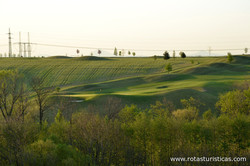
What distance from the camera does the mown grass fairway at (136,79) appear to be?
84812mm

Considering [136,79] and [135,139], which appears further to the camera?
[136,79]

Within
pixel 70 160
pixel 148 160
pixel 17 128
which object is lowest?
pixel 148 160

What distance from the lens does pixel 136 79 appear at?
130 meters

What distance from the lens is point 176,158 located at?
39.1 m

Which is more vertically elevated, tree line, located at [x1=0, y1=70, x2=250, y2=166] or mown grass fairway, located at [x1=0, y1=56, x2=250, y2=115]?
mown grass fairway, located at [x1=0, y1=56, x2=250, y2=115]

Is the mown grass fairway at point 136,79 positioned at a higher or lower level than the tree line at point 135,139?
higher

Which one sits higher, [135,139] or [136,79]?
[136,79]

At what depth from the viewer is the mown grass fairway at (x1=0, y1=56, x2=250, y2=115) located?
84.8 metres

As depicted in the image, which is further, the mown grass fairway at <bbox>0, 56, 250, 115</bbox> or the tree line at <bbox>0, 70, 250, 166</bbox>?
the mown grass fairway at <bbox>0, 56, 250, 115</bbox>

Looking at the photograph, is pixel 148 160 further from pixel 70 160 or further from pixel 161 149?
A: pixel 70 160

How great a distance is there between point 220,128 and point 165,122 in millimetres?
9178

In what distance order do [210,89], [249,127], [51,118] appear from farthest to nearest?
[210,89]
[51,118]
[249,127]

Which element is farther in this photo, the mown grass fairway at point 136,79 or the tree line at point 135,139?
the mown grass fairway at point 136,79

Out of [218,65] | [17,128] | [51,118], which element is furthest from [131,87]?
[17,128]
